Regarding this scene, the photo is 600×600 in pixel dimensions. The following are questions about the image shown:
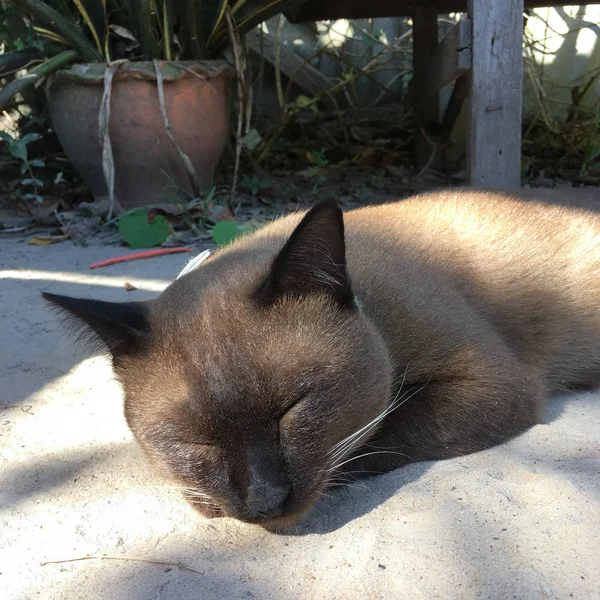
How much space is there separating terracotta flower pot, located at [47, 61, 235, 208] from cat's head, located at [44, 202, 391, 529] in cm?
305

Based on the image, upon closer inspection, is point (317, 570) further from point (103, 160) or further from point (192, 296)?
point (103, 160)

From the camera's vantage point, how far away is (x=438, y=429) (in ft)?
6.61

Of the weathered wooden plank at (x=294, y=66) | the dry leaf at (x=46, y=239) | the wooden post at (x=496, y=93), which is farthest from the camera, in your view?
the weathered wooden plank at (x=294, y=66)

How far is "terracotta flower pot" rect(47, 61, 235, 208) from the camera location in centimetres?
459

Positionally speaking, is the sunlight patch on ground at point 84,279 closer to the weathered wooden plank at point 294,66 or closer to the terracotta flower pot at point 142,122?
the terracotta flower pot at point 142,122

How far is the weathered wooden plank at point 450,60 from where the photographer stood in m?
3.78

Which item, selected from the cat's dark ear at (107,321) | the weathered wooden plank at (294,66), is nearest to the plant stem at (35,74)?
the weathered wooden plank at (294,66)

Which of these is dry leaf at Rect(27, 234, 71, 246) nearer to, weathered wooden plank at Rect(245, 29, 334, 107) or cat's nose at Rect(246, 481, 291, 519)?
weathered wooden plank at Rect(245, 29, 334, 107)

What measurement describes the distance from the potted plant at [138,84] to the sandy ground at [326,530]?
275cm

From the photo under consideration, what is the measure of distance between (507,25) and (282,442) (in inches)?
115

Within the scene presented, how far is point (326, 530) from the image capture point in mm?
1686

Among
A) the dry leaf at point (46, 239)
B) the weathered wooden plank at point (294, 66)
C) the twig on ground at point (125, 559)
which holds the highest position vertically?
the weathered wooden plank at point (294, 66)

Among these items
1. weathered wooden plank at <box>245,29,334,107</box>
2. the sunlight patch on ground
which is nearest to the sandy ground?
the sunlight patch on ground

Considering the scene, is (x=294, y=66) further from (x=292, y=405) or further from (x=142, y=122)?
(x=292, y=405)
